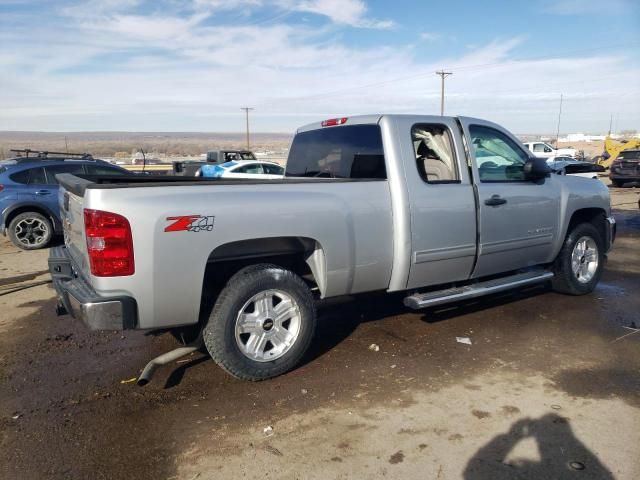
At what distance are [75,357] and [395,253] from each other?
9.51ft

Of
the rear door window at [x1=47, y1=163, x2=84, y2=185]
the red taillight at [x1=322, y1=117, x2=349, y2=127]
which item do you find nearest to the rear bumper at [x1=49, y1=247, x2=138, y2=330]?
the red taillight at [x1=322, y1=117, x2=349, y2=127]

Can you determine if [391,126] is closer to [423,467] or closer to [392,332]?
[392,332]

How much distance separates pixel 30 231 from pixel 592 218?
9101 millimetres

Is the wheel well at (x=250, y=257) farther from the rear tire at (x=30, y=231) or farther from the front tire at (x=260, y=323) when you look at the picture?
the rear tire at (x=30, y=231)

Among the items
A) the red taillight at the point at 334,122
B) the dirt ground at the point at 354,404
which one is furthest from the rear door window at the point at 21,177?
the red taillight at the point at 334,122

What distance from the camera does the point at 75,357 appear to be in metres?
4.41

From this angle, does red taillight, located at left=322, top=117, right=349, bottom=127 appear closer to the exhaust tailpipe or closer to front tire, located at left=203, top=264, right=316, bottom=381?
front tire, located at left=203, top=264, right=316, bottom=381

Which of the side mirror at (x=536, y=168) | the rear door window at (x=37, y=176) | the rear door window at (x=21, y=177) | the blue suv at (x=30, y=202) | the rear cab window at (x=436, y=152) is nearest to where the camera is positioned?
the rear cab window at (x=436, y=152)

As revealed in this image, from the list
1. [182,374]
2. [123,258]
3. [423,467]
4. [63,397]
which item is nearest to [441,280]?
[423,467]

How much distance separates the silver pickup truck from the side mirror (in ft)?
0.06

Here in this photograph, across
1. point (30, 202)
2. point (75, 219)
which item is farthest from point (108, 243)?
point (30, 202)

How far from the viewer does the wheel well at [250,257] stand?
12.0 feet

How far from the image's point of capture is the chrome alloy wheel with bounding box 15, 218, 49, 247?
9188 millimetres

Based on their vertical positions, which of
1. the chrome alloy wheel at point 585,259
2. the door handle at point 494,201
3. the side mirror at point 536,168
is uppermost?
the side mirror at point 536,168
